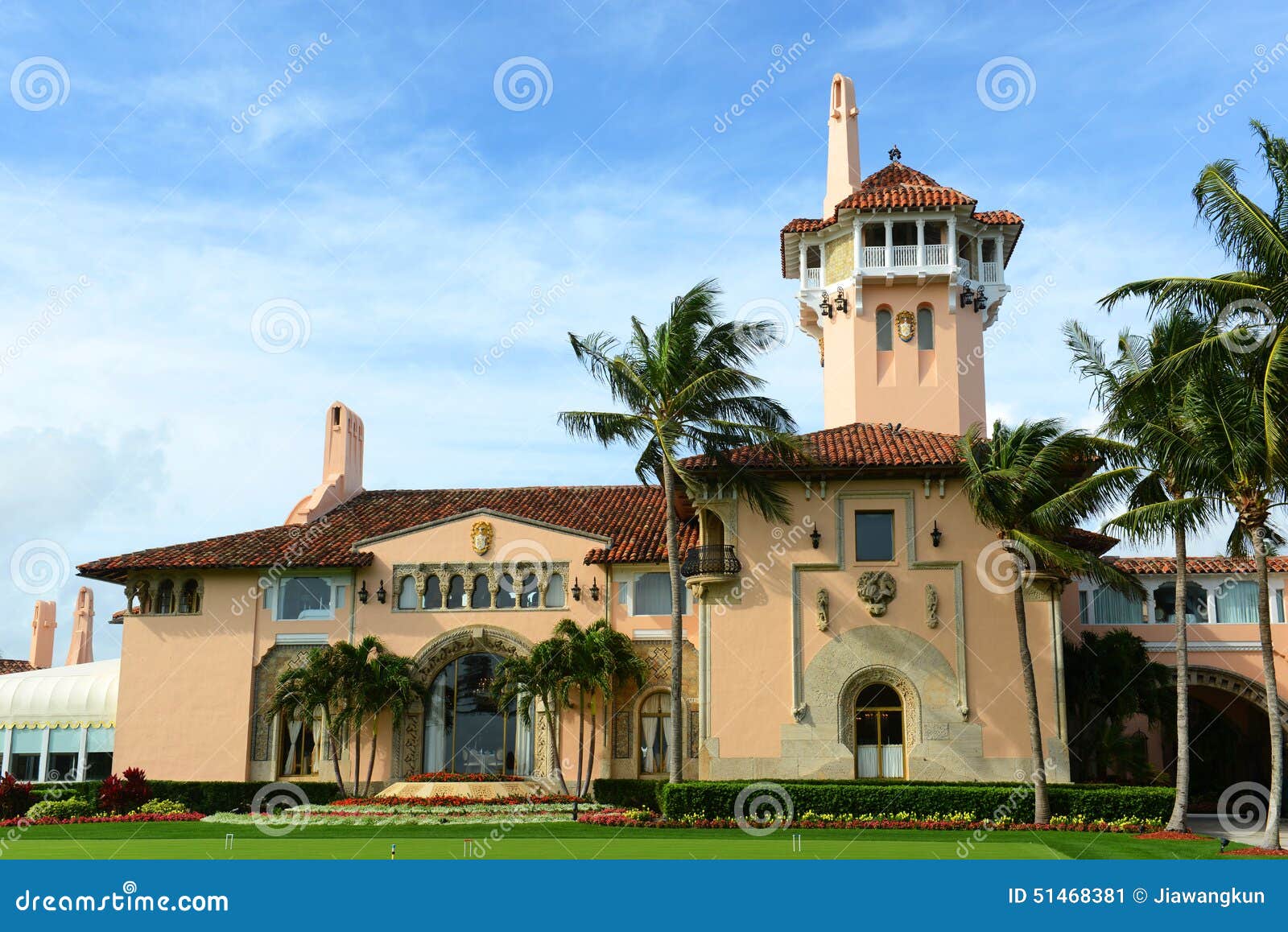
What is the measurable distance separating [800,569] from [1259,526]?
36.6 ft

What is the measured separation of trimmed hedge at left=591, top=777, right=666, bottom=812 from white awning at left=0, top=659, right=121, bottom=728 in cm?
1679

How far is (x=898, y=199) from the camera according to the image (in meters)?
38.3

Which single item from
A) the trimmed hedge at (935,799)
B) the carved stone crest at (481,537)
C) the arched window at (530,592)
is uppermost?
the carved stone crest at (481,537)

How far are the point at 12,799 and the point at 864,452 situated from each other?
24.2 meters

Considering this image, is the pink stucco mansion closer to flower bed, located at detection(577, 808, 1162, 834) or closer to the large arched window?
the large arched window

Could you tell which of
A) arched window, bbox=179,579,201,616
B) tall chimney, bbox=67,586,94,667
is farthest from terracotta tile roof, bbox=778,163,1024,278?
tall chimney, bbox=67,586,94,667

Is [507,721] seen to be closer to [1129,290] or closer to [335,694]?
[335,694]

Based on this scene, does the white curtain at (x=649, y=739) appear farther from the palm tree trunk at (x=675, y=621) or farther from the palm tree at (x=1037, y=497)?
the palm tree at (x=1037, y=497)

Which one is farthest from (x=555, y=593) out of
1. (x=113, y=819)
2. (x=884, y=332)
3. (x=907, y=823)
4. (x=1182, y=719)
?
(x=1182, y=719)

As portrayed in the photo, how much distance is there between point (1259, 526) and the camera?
23.5 metres

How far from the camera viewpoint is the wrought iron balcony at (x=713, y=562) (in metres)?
31.5

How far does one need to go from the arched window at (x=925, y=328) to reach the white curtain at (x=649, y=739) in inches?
560

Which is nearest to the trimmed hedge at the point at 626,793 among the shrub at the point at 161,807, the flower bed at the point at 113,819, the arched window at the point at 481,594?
the arched window at the point at 481,594
